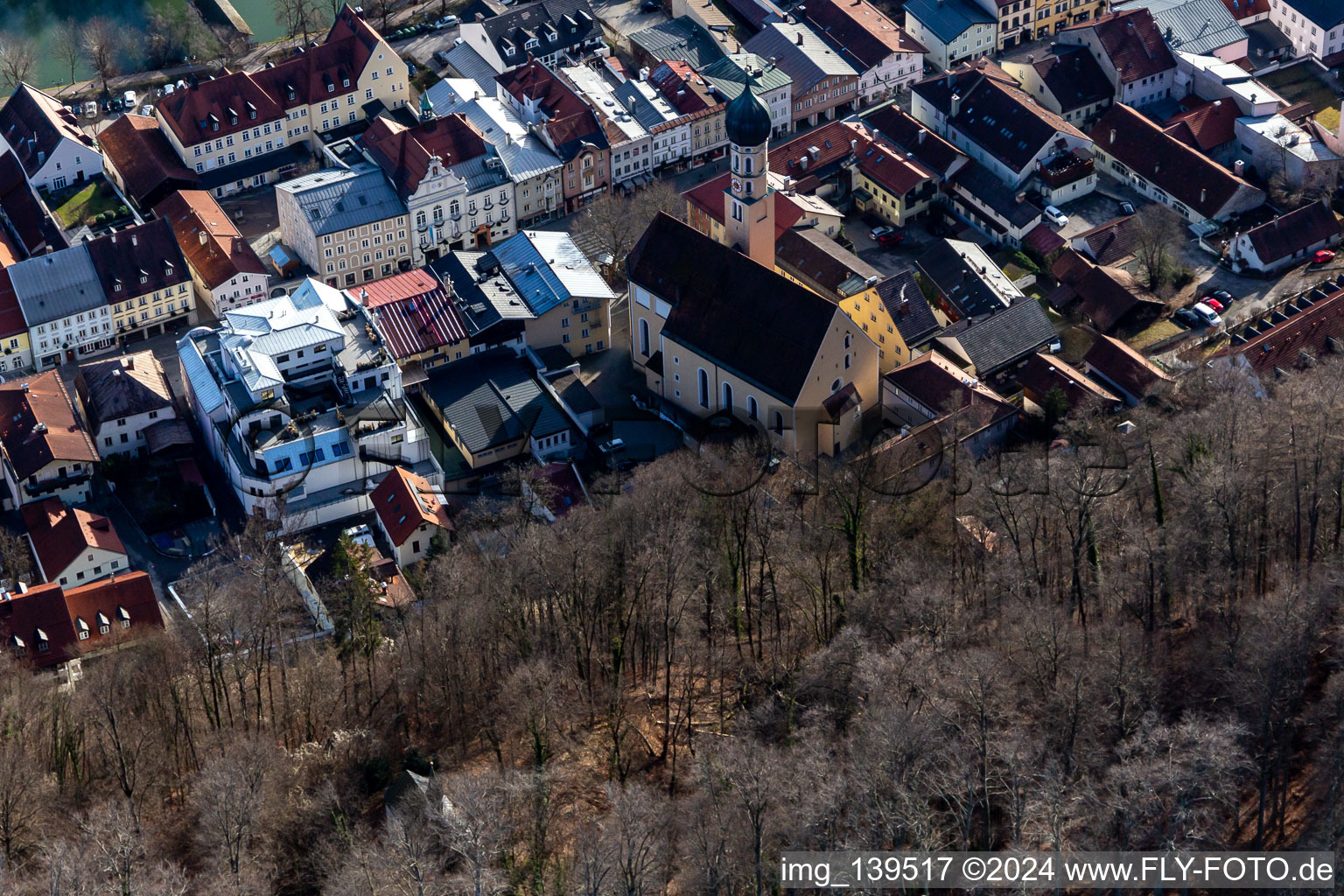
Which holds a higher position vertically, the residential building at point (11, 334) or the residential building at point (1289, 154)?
the residential building at point (1289, 154)

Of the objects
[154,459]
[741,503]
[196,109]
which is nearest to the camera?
[741,503]

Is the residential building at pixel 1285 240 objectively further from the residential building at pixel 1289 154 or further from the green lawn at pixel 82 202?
the green lawn at pixel 82 202

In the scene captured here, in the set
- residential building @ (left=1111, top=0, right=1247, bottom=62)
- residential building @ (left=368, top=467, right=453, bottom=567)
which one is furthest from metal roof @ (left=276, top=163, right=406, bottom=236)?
residential building @ (left=1111, top=0, right=1247, bottom=62)

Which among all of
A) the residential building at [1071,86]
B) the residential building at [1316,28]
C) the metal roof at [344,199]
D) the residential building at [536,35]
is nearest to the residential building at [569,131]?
the residential building at [536,35]

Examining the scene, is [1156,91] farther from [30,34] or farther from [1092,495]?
[30,34]

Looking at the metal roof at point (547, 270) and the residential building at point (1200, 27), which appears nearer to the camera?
the metal roof at point (547, 270)

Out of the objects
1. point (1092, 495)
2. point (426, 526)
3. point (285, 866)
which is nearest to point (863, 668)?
point (1092, 495)
